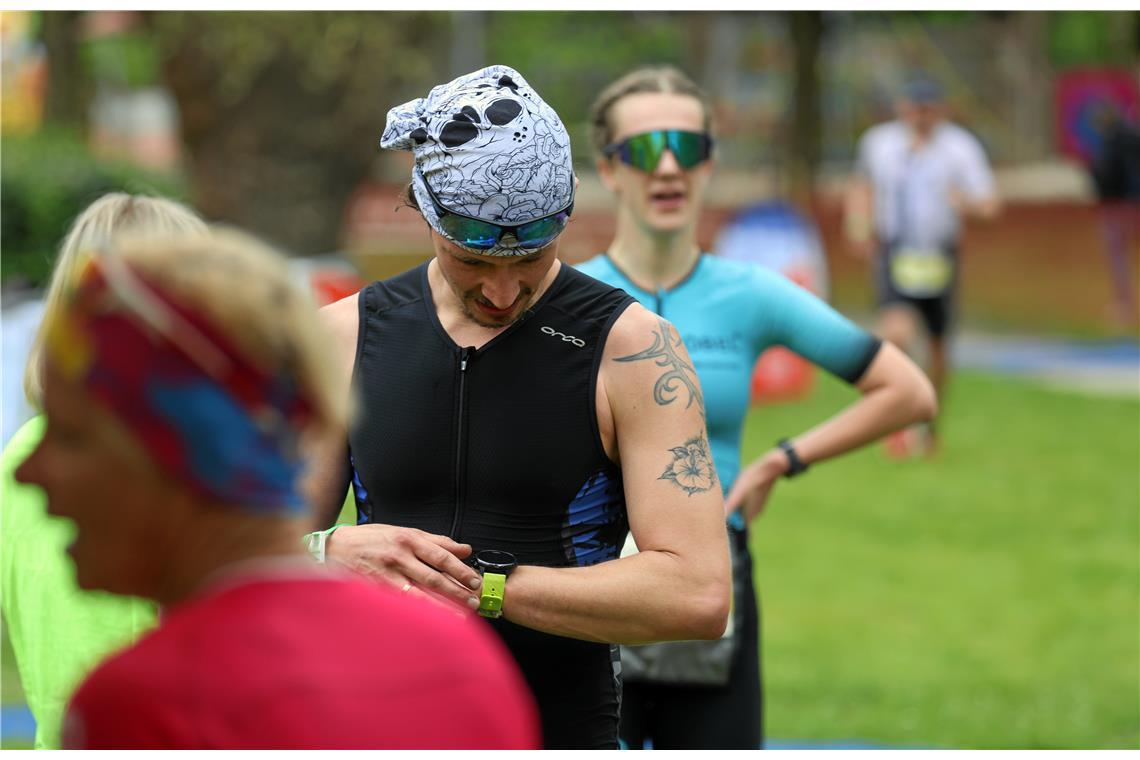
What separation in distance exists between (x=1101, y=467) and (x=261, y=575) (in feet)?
34.1

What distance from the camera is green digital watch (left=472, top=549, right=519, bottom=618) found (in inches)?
105

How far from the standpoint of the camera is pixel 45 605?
9.16 ft

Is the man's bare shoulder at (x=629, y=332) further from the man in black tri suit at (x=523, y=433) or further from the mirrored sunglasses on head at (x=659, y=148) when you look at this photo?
the mirrored sunglasses on head at (x=659, y=148)

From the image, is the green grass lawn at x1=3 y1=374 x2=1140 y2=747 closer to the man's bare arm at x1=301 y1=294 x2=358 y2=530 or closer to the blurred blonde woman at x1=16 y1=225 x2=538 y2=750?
the man's bare arm at x1=301 y1=294 x2=358 y2=530

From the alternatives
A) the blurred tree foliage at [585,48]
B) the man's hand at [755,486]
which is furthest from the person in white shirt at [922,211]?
the blurred tree foliage at [585,48]

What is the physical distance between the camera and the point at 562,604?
8.77 ft

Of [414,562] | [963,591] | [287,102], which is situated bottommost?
[963,591]

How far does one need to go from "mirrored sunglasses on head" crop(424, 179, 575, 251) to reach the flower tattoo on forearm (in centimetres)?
45

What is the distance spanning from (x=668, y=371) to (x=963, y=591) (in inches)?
227

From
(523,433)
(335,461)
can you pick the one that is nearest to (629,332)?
(523,433)

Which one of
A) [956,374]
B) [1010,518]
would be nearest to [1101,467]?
[1010,518]

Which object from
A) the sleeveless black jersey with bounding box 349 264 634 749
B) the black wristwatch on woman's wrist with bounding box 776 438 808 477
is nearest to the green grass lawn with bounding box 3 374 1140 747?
the black wristwatch on woman's wrist with bounding box 776 438 808 477

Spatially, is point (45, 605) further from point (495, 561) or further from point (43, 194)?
point (43, 194)

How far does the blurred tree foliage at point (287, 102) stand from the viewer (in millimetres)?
12734
